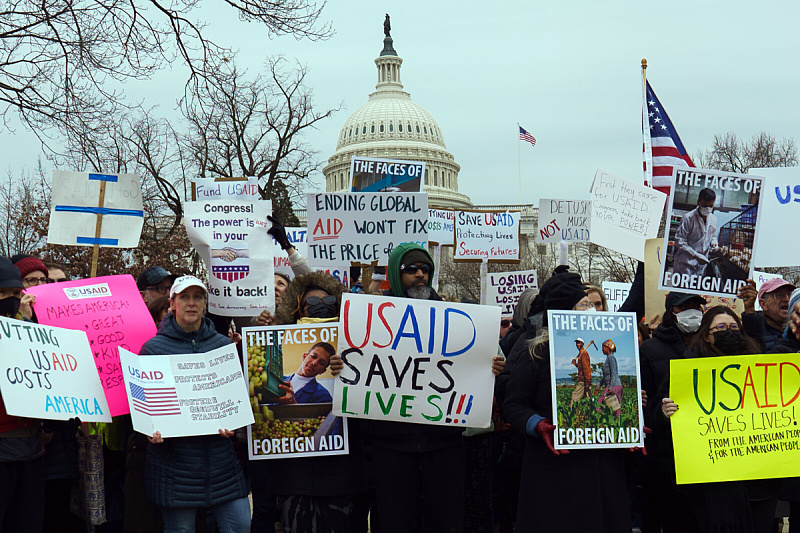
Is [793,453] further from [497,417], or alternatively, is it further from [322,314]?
[322,314]

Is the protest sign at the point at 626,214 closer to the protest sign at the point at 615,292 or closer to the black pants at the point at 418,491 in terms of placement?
the protest sign at the point at 615,292

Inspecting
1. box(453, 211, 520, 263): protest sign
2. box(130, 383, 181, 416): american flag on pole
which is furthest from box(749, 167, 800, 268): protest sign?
box(453, 211, 520, 263): protest sign

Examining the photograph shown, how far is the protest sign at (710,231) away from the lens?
21.1 ft

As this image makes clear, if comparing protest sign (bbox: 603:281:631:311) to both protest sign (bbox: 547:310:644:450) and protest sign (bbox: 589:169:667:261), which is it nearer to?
protest sign (bbox: 589:169:667:261)

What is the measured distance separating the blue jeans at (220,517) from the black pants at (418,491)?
0.74 m

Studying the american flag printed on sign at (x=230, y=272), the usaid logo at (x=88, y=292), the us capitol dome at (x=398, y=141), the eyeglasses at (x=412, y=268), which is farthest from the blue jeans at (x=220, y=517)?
the us capitol dome at (x=398, y=141)

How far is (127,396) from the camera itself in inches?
202

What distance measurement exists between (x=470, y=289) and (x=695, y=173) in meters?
48.0

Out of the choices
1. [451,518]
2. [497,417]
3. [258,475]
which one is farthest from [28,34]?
[451,518]

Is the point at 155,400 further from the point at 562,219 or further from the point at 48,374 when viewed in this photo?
the point at 562,219

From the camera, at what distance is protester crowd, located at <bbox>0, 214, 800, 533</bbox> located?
4789 mm

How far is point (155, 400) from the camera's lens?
4.89 m

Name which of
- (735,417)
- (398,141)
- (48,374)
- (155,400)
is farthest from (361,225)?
(398,141)

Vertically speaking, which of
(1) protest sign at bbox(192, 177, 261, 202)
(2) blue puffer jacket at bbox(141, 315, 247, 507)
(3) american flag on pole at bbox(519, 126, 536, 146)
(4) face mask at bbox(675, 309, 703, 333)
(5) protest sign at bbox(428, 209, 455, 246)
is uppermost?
(3) american flag on pole at bbox(519, 126, 536, 146)
